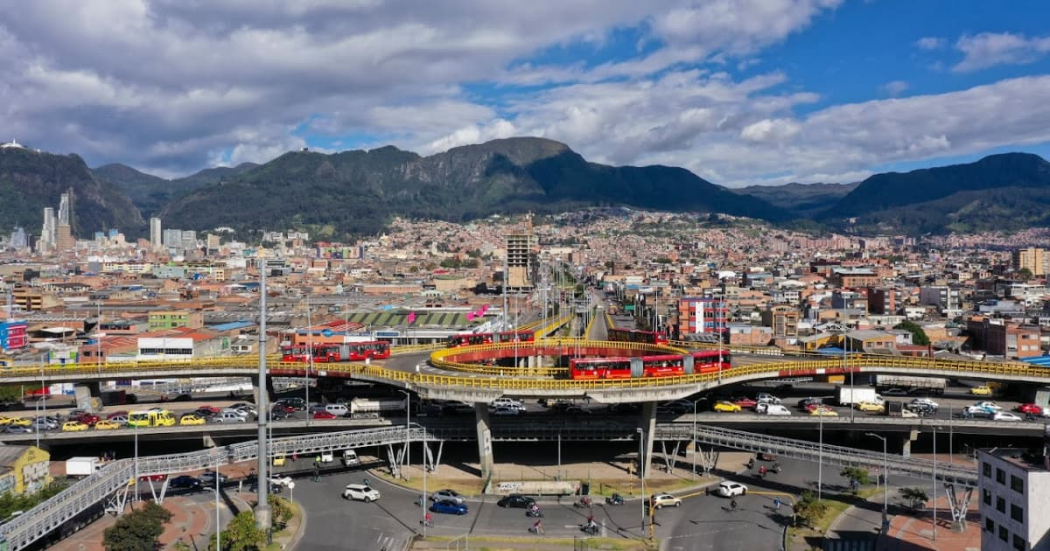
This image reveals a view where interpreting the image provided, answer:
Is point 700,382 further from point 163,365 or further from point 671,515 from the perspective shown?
point 163,365

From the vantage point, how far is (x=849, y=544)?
3466 centimetres

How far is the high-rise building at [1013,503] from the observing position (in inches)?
1120

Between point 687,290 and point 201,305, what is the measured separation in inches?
3205

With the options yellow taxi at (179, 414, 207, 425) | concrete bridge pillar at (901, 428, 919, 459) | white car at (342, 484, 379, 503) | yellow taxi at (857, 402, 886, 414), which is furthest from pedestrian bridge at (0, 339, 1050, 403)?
white car at (342, 484, 379, 503)

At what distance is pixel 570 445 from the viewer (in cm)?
5066

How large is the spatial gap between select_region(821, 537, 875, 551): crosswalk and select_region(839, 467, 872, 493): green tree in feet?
20.9

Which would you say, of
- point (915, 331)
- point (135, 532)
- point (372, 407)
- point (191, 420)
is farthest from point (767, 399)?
point (915, 331)

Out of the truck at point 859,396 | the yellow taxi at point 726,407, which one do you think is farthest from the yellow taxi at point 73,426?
the truck at point 859,396

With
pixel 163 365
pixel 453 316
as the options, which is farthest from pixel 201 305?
pixel 163 365

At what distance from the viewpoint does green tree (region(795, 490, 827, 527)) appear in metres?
35.8

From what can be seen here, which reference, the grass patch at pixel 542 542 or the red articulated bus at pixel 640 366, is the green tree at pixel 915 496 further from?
the grass patch at pixel 542 542

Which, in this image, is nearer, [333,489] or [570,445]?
[333,489]

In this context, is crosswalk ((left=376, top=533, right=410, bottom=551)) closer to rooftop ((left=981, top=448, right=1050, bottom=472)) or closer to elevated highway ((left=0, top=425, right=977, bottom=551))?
elevated highway ((left=0, top=425, right=977, bottom=551))

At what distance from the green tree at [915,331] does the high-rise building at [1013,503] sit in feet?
204
